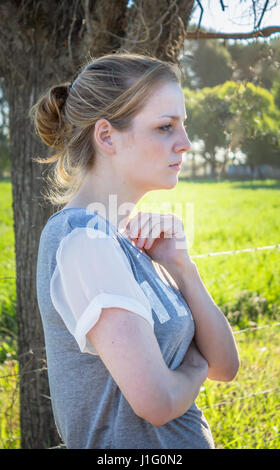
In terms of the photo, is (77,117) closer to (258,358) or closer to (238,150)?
(238,150)

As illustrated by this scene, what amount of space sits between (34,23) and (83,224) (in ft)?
4.88

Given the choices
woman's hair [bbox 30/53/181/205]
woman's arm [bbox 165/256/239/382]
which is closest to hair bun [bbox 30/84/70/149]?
woman's hair [bbox 30/53/181/205]

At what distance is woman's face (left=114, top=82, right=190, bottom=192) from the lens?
1.36 meters

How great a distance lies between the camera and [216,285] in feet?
17.2

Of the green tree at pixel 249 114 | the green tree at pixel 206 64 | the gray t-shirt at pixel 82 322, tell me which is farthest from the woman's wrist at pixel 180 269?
the green tree at pixel 206 64

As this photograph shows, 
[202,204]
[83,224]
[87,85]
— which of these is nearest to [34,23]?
[87,85]

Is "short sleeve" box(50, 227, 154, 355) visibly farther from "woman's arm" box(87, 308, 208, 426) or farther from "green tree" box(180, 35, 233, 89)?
"green tree" box(180, 35, 233, 89)

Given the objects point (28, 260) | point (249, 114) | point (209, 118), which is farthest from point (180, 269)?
point (249, 114)

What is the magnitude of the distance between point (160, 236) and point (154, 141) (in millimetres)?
326

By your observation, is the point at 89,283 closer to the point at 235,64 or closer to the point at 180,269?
the point at 180,269

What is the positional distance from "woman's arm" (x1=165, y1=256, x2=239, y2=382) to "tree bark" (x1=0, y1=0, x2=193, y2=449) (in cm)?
100

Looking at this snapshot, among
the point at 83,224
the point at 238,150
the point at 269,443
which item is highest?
the point at 238,150

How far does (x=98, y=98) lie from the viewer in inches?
54.6

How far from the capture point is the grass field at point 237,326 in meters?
2.59
